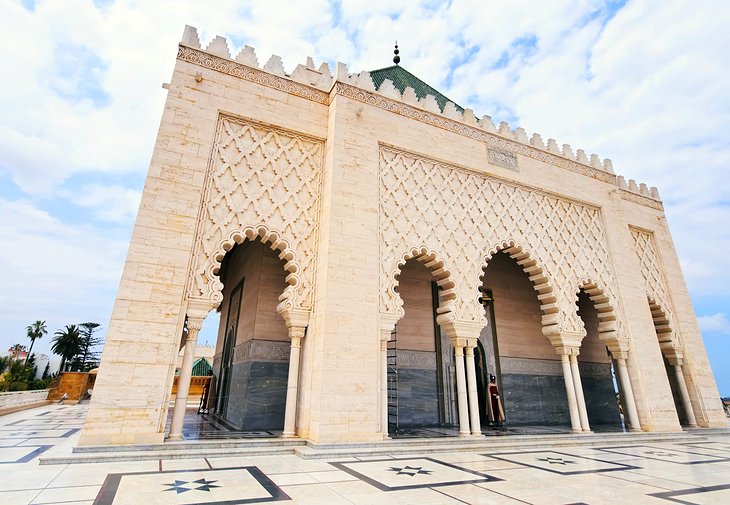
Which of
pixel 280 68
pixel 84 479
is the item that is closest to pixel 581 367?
pixel 280 68

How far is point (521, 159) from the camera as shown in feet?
21.1

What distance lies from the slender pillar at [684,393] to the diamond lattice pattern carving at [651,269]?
0.78 m

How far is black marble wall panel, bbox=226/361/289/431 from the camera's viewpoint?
5168 mm

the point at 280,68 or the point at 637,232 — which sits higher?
the point at 280,68

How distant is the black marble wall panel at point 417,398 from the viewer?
231 inches

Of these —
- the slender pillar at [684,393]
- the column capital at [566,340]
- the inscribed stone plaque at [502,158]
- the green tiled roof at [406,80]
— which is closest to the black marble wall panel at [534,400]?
the column capital at [566,340]

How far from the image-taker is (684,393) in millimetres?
6734

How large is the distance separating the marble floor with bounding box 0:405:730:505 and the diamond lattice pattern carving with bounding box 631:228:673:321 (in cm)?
379

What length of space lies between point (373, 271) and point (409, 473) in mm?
2209

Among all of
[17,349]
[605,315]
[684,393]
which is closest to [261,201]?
[605,315]

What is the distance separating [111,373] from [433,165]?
4483mm

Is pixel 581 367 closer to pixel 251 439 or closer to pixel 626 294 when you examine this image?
pixel 626 294

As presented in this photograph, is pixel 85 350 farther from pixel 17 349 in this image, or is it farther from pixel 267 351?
pixel 267 351

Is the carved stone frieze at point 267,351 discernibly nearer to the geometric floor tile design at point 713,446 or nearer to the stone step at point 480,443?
the stone step at point 480,443
